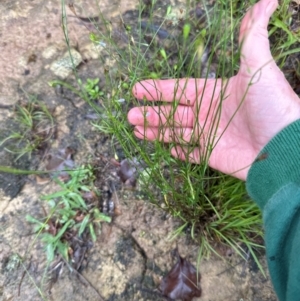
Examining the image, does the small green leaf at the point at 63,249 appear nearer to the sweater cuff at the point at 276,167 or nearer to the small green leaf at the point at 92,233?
the small green leaf at the point at 92,233

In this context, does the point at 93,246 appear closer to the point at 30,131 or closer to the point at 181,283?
the point at 181,283

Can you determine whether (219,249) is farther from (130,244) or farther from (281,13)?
(281,13)

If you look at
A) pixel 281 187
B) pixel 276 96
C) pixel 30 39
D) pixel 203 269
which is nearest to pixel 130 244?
pixel 203 269

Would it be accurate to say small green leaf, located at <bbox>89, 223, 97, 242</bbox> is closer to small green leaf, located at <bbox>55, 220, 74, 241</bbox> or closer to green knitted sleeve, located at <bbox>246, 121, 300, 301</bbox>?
small green leaf, located at <bbox>55, 220, 74, 241</bbox>

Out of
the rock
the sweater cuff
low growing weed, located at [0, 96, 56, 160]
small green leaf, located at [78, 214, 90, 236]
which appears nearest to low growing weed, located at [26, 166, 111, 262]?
small green leaf, located at [78, 214, 90, 236]

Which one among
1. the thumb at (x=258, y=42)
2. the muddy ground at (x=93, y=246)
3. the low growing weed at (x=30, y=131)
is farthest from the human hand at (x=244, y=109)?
the low growing weed at (x=30, y=131)
